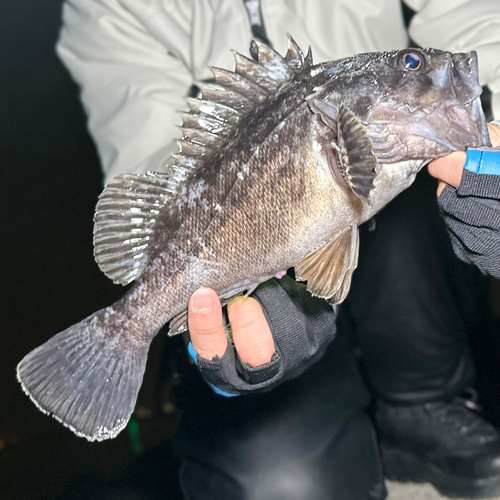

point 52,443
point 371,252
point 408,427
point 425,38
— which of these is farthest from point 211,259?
point 52,443

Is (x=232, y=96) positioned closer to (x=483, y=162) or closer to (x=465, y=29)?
(x=483, y=162)

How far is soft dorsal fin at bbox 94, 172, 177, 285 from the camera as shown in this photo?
44.1 inches

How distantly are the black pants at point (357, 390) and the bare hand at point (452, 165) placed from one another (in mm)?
865

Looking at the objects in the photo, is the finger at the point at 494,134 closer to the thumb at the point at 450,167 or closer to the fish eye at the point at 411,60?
the thumb at the point at 450,167

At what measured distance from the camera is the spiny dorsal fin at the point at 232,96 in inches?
43.0

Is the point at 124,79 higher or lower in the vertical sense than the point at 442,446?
higher

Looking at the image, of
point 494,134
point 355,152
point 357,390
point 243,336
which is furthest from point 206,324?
point 357,390

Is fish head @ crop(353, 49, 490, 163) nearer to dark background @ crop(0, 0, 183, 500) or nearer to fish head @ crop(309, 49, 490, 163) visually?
fish head @ crop(309, 49, 490, 163)

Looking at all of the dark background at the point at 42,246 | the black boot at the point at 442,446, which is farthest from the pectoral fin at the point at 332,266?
the dark background at the point at 42,246

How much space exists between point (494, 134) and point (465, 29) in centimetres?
73

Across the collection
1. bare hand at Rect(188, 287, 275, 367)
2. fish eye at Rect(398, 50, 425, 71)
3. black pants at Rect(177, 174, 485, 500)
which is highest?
fish eye at Rect(398, 50, 425, 71)

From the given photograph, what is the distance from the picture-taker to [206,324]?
1.10 m

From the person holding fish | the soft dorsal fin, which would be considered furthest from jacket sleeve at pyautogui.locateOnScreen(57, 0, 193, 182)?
the soft dorsal fin

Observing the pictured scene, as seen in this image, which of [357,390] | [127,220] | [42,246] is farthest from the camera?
[42,246]
